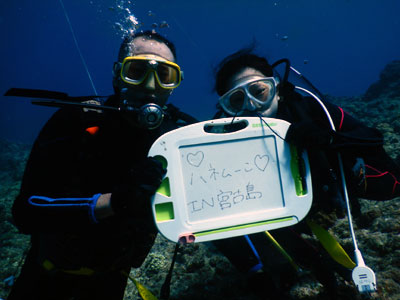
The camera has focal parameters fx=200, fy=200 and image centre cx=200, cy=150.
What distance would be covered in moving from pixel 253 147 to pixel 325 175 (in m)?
0.75

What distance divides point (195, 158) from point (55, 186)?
1.16 meters

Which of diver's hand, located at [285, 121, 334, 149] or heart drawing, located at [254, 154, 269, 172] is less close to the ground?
diver's hand, located at [285, 121, 334, 149]

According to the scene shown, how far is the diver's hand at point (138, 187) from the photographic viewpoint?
50.9 inches

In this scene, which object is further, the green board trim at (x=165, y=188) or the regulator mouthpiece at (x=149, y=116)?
the regulator mouthpiece at (x=149, y=116)

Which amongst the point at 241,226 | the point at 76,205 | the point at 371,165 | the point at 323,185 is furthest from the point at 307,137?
the point at 76,205

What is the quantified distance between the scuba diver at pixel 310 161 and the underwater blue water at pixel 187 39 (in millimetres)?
983

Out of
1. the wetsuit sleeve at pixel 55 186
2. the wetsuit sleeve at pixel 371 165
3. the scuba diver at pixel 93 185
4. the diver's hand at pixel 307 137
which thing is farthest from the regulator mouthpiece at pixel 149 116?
the wetsuit sleeve at pixel 371 165

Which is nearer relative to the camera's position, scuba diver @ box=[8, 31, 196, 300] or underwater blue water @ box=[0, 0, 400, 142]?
scuba diver @ box=[8, 31, 196, 300]

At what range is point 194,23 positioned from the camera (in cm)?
8719

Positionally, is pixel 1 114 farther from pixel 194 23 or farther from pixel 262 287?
pixel 262 287

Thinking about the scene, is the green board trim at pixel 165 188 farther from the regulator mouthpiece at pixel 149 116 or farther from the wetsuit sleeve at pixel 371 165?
the wetsuit sleeve at pixel 371 165

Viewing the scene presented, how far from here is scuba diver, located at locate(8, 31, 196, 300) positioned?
58.1 inches

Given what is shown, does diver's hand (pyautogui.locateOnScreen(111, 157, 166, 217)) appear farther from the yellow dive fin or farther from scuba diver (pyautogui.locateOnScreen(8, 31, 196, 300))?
the yellow dive fin

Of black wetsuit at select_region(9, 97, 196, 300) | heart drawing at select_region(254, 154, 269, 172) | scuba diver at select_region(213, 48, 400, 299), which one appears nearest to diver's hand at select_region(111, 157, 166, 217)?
black wetsuit at select_region(9, 97, 196, 300)
